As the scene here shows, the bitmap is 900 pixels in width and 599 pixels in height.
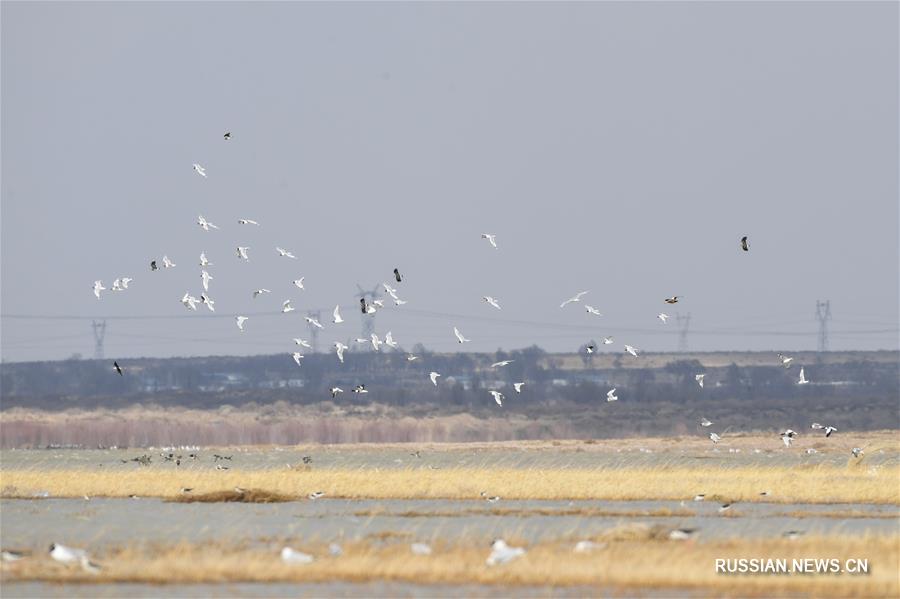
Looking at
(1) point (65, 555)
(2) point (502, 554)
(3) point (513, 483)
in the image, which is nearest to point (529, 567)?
(2) point (502, 554)

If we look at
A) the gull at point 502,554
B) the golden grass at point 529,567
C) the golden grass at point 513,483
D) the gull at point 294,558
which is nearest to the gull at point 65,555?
the golden grass at point 529,567

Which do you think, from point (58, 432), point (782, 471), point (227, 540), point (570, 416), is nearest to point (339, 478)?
point (782, 471)

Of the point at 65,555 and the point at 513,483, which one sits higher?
the point at 513,483

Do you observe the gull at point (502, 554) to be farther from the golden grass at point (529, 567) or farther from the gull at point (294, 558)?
the gull at point (294, 558)

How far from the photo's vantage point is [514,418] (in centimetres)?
13075

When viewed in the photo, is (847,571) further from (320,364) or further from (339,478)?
(320,364)

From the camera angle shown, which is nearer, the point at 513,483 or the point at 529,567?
the point at 529,567

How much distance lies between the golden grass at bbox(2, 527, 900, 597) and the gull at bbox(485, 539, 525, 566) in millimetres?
155

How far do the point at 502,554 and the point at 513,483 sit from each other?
2297 cm

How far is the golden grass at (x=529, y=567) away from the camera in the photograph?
2919 centimetres


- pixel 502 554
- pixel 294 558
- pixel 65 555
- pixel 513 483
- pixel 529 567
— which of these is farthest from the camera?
pixel 513 483

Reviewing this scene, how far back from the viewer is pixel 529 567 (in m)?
30.4

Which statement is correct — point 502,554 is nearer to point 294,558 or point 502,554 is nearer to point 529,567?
point 529,567

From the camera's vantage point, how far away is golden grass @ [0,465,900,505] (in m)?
49.3
